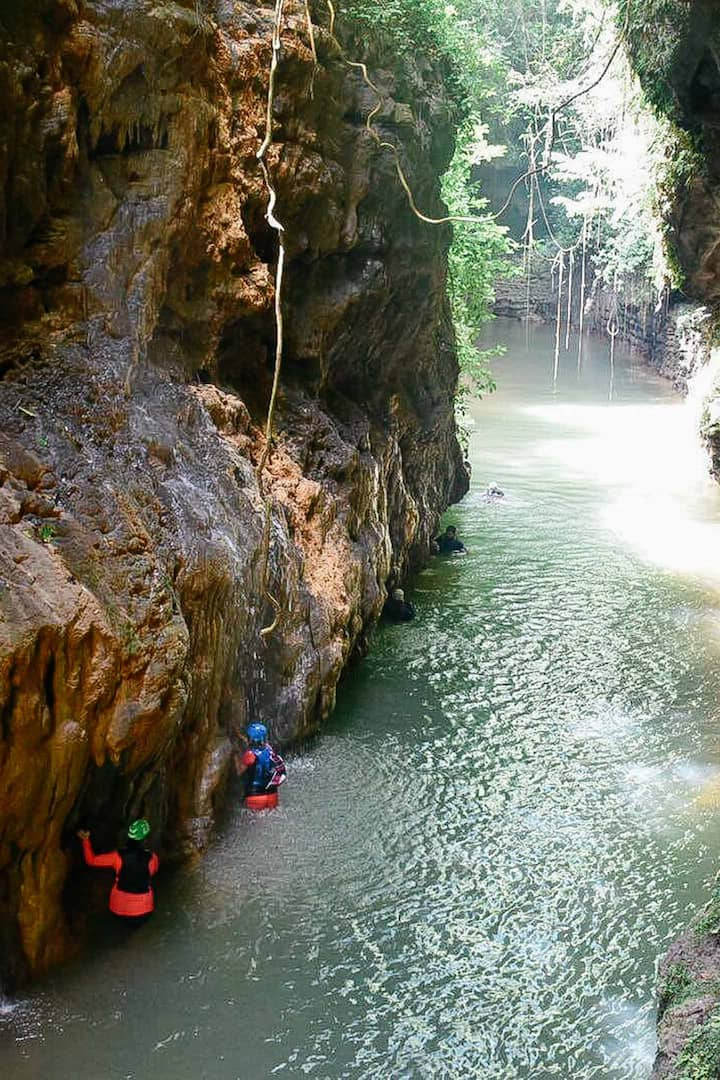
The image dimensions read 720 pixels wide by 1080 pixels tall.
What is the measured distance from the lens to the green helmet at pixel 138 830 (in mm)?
7262

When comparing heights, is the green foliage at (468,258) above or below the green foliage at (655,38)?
below

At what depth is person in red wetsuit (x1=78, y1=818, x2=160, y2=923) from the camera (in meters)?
7.22

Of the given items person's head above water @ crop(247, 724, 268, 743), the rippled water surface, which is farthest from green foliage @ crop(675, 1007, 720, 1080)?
person's head above water @ crop(247, 724, 268, 743)

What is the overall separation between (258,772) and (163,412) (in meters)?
3.25

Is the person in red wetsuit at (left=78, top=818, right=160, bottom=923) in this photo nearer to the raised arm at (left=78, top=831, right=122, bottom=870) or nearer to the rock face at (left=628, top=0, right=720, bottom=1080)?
the raised arm at (left=78, top=831, right=122, bottom=870)

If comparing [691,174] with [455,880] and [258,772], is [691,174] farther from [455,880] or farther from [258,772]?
[455,880]

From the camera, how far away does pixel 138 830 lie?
7277mm

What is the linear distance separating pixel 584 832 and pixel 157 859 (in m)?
3.80

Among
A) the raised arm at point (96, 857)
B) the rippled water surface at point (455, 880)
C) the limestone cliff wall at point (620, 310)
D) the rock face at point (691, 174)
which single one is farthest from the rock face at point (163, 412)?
the limestone cliff wall at point (620, 310)

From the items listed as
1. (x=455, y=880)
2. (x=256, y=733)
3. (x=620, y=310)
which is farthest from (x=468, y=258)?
(x=620, y=310)

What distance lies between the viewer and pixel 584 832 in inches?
365

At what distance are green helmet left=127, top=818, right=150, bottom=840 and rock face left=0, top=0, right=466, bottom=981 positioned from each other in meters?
0.24

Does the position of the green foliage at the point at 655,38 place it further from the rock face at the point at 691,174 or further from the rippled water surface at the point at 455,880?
the rippled water surface at the point at 455,880

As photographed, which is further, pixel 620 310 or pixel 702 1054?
pixel 620 310
